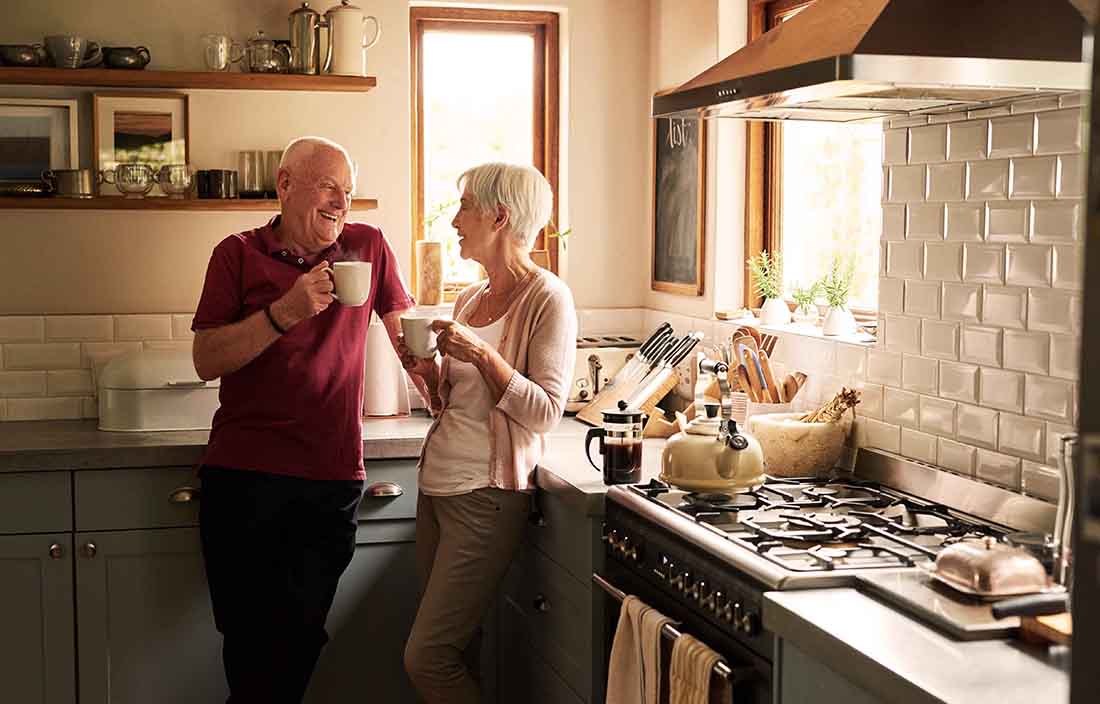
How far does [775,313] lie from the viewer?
12.3ft

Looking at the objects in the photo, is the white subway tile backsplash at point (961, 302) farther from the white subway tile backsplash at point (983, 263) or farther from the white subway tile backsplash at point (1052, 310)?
the white subway tile backsplash at point (1052, 310)

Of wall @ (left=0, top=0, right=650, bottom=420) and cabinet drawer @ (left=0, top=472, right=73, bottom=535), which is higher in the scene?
wall @ (left=0, top=0, right=650, bottom=420)

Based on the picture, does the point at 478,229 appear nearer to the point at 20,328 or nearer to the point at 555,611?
the point at 555,611

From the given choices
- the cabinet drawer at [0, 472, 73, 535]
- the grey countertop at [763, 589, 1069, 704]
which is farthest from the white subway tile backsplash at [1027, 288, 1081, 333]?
the cabinet drawer at [0, 472, 73, 535]

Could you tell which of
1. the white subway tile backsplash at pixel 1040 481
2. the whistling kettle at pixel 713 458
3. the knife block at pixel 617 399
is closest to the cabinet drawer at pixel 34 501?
the knife block at pixel 617 399

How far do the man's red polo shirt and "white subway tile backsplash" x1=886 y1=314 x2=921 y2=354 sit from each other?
4.53 ft

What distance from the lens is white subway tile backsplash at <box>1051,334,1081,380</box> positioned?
247cm

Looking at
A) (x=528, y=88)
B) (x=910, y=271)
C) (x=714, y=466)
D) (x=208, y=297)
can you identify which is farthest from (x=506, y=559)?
(x=528, y=88)

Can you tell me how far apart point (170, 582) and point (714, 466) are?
5.67 feet

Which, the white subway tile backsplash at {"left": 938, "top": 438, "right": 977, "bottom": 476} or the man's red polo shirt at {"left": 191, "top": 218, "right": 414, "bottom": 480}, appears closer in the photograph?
the white subway tile backsplash at {"left": 938, "top": 438, "right": 977, "bottom": 476}

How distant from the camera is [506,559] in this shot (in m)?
3.41

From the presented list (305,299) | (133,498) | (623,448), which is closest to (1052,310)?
(623,448)

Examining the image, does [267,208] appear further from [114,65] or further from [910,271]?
[910,271]

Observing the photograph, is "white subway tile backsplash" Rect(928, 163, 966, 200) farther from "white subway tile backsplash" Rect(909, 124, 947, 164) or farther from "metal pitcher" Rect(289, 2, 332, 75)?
"metal pitcher" Rect(289, 2, 332, 75)
